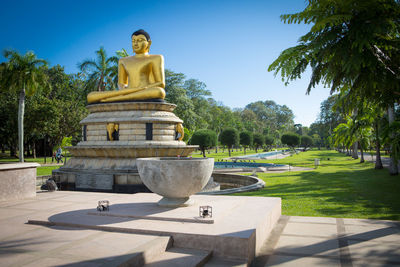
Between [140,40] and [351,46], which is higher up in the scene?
[140,40]

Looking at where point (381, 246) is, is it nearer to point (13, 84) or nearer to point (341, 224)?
point (341, 224)

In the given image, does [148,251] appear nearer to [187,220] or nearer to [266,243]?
[187,220]

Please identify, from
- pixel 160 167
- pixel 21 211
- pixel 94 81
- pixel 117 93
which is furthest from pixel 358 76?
pixel 94 81

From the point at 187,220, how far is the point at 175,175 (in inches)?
35.7

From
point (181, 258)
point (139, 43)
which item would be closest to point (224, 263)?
point (181, 258)

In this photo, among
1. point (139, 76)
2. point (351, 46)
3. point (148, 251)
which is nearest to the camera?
point (148, 251)

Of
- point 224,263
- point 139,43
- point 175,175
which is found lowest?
point 224,263

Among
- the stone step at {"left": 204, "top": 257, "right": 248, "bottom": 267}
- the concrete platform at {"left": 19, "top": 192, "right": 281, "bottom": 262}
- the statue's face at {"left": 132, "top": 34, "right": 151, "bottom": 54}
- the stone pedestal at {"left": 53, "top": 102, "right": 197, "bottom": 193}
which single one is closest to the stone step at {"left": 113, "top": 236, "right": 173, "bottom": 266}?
the concrete platform at {"left": 19, "top": 192, "right": 281, "bottom": 262}

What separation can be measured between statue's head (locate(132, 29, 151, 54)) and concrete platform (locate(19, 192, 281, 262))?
32.0ft

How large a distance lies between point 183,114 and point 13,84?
69.7 feet

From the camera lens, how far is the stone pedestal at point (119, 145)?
12.6 m

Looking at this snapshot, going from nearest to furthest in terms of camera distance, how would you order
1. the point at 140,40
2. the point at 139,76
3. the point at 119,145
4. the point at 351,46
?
the point at 351,46
the point at 119,145
the point at 140,40
the point at 139,76

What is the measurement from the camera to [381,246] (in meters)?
5.18

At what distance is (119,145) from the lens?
1308 cm
